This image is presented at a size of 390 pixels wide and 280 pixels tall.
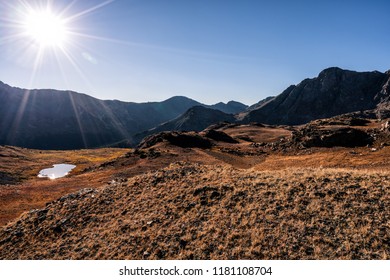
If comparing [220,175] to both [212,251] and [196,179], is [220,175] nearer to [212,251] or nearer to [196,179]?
[196,179]

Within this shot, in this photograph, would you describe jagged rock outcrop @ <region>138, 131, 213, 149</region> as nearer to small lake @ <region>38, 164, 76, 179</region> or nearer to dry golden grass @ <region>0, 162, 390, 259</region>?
small lake @ <region>38, 164, 76, 179</region>

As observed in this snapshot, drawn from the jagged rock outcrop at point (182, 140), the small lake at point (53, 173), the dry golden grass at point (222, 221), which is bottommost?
the small lake at point (53, 173)

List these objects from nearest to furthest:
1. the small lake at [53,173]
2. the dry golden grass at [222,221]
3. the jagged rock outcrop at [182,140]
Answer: the dry golden grass at [222,221] → the jagged rock outcrop at [182,140] → the small lake at [53,173]

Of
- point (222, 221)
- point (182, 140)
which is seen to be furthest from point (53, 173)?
point (222, 221)

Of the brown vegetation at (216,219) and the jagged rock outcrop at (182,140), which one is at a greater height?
the jagged rock outcrop at (182,140)

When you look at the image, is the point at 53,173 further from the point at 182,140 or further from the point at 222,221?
the point at 222,221

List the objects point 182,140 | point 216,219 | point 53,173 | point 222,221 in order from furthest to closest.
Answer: point 53,173
point 182,140
point 216,219
point 222,221

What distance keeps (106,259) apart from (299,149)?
58113mm

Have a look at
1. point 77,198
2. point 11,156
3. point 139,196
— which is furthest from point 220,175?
point 11,156

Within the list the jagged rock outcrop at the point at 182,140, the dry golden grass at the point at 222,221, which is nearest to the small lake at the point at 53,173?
the jagged rock outcrop at the point at 182,140

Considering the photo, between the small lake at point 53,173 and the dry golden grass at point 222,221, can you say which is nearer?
the dry golden grass at point 222,221

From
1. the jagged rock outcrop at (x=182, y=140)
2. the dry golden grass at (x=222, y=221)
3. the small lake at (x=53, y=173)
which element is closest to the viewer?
the dry golden grass at (x=222, y=221)

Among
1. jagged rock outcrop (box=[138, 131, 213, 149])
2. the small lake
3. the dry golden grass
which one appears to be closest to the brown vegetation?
the dry golden grass

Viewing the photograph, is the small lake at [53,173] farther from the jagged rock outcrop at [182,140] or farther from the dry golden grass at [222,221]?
the dry golden grass at [222,221]
